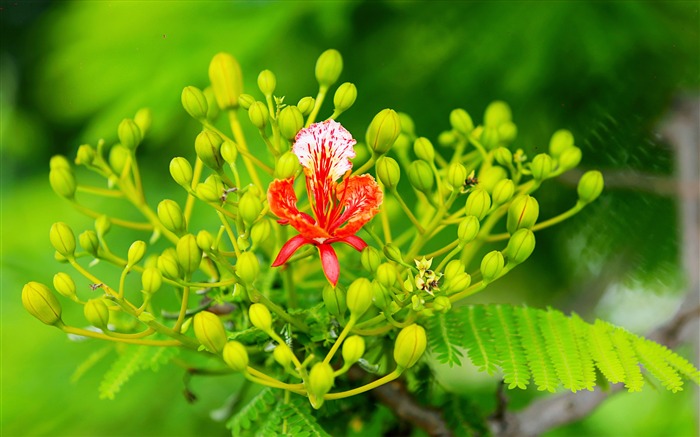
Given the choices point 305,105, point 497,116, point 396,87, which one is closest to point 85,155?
point 305,105

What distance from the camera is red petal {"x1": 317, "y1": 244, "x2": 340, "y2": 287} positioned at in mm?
700

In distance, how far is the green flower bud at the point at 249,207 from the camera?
0.69m

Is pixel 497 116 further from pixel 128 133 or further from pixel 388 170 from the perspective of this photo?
pixel 128 133

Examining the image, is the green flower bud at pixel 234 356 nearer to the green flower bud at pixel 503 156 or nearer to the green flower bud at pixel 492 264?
the green flower bud at pixel 492 264

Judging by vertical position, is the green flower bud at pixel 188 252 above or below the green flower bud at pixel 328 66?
below

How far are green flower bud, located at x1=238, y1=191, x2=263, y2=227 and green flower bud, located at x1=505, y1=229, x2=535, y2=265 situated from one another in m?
0.22

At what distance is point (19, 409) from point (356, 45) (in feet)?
3.20

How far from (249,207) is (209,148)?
76 millimetres

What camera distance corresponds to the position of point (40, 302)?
729 millimetres

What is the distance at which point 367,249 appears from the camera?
2.31 ft

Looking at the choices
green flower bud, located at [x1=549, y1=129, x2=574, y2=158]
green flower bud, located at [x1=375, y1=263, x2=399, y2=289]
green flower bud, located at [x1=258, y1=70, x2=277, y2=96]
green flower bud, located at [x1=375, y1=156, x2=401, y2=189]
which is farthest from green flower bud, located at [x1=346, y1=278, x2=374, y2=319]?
green flower bud, located at [x1=549, y1=129, x2=574, y2=158]

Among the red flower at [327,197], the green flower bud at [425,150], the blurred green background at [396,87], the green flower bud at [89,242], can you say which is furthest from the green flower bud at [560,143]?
the blurred green background at [396,87]

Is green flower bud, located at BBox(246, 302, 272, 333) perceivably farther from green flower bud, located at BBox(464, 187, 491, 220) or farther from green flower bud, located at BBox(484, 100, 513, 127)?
green flower bud, located at BBox(484, 100, 513, 127)

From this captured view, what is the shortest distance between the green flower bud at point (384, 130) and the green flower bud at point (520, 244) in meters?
0.14
